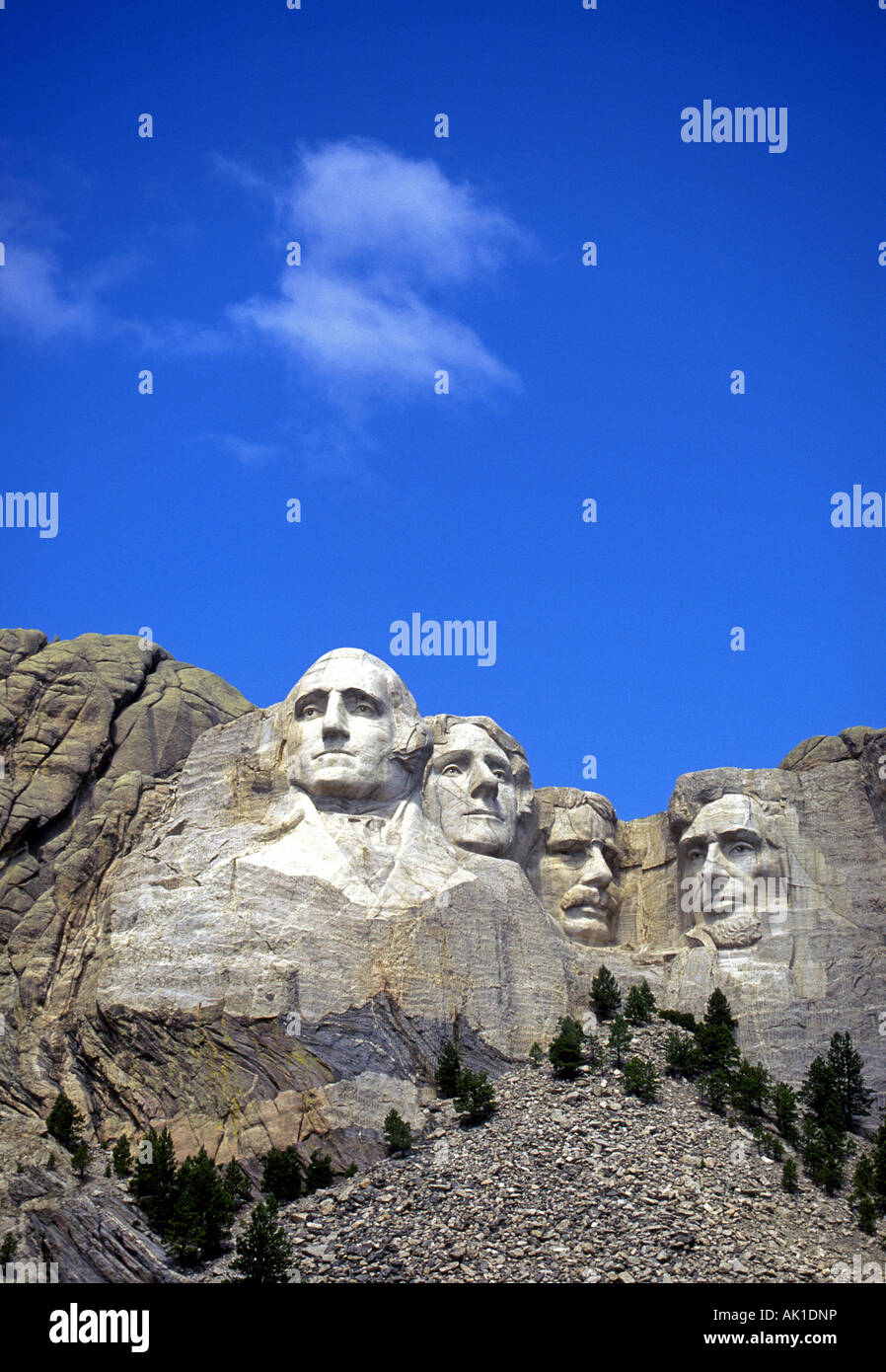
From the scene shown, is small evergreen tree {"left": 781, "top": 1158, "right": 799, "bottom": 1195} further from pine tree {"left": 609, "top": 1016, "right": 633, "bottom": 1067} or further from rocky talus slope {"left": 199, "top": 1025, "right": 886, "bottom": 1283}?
pine tree {"left": 609, "top": 1016, "right": 633, "bottom": 1067}

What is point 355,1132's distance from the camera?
25.2 m

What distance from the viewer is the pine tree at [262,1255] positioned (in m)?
22.0

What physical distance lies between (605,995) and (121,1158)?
7.06m

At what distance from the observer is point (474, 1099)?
2558 cm

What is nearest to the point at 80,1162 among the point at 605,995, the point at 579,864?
the point at 605,995

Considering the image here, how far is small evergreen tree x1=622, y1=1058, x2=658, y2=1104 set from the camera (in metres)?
26.2

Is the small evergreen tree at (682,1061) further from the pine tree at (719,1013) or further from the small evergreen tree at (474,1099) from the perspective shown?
the small evergreen tree at (474,1099)

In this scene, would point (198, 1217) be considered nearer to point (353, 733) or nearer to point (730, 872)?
point (353, 733)

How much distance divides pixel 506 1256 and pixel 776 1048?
701 cm

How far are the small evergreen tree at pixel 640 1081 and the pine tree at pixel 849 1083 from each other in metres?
2.60

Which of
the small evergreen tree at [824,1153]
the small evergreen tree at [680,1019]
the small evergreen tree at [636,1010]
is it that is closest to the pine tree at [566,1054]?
the small evergreen tree at [636,1010]

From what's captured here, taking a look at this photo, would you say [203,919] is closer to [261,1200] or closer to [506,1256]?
[261,1200]
